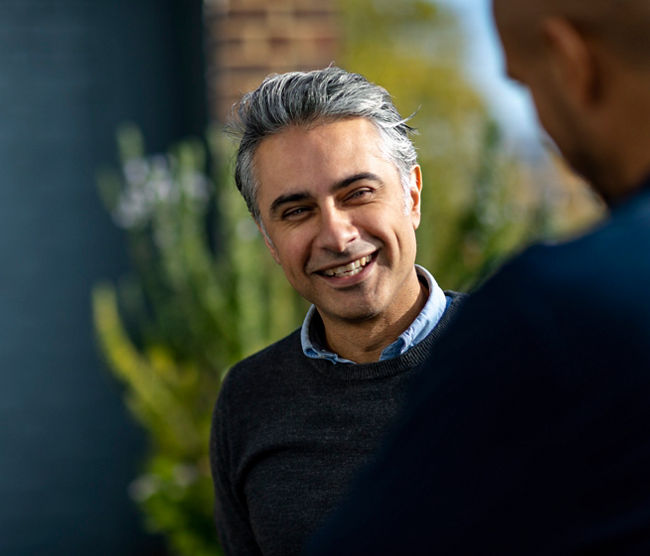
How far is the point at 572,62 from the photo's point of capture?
0.84 meters

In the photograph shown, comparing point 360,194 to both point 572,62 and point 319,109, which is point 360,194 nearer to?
point 319,109

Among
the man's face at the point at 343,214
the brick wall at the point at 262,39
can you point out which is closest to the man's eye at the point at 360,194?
the man's face at the point at 343,214

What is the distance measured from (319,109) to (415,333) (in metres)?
0.41

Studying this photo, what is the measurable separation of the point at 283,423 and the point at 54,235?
280cm

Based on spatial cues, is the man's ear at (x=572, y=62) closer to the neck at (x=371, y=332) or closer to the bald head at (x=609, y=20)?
the bald head at (x=609, y=20)

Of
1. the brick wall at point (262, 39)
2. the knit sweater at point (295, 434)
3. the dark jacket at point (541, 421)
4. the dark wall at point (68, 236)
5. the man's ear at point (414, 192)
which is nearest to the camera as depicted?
the dark jacket at point (541, 421)

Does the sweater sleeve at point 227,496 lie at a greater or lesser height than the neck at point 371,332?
lesser

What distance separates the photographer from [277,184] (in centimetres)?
169

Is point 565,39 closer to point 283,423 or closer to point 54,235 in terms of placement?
point 283,423

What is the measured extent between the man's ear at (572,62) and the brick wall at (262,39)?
3.03 meters

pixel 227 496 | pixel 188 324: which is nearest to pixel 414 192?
pixel 227 496

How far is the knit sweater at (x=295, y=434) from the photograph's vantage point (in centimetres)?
162

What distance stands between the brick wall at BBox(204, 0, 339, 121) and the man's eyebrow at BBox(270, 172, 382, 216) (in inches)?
86.9

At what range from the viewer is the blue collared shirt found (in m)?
1.66
